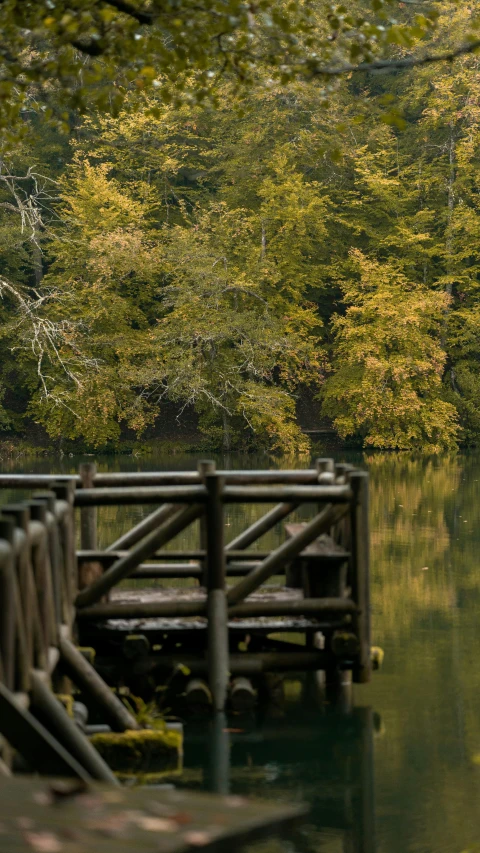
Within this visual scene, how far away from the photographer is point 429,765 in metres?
8.30

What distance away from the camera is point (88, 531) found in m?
10.5

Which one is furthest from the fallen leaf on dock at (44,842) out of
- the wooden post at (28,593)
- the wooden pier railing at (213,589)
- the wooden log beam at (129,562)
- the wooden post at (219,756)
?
the wooden log beam at (129,562)

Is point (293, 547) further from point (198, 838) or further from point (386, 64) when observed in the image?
point (198, 838)

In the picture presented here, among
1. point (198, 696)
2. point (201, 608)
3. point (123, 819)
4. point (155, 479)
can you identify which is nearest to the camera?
point (123, 819)

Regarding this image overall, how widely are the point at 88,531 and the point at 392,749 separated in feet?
10.4

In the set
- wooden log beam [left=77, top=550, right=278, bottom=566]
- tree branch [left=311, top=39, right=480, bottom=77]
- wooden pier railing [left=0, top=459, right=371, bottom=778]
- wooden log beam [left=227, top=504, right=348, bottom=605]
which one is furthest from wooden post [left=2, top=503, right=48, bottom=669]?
tree branch [left=311, top=39, right=480, bottom=77]

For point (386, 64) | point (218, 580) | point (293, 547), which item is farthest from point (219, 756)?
point (386, 64)

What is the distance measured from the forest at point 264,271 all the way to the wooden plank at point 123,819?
34.6m

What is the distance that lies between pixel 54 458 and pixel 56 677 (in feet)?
102

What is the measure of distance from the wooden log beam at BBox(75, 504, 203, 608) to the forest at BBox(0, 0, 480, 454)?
2817 cm

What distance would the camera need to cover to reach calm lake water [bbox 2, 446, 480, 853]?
281 inches

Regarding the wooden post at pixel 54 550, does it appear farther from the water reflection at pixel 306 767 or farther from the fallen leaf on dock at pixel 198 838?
the fallen leaf on dock at pixel 198 838

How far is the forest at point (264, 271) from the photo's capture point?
38625 mm

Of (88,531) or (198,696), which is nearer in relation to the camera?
(198,696)
